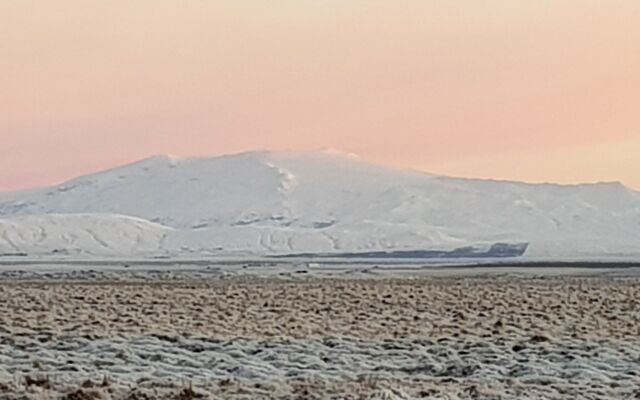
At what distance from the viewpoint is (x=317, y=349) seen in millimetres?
15781

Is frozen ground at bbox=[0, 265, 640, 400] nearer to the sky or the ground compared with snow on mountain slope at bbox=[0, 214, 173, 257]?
→ nearer to the ground

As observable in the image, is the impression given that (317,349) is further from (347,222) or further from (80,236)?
(347,222)

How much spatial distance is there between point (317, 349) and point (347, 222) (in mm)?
151777

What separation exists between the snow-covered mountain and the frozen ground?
87969 mm

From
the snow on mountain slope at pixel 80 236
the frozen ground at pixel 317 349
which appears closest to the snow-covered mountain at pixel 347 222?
the snow on mountain slope at pixel 80 236

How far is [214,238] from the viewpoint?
15200 centimetres

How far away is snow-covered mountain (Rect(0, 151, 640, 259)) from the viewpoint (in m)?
141

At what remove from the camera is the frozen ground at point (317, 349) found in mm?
11484

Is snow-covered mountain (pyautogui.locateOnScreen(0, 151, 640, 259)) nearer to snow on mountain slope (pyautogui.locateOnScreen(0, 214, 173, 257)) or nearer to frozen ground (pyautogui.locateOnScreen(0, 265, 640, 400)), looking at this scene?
snow on mountain slope (pyautogui.locateOnScreen(0, 214, 173, 257))

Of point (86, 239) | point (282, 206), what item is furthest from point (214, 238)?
point (282, 206)

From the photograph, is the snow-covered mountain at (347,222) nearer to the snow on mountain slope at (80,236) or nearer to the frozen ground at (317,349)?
the snow on mountain slope at (80,236)

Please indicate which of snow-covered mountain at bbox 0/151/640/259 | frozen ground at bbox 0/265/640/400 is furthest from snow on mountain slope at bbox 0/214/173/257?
frozen ground at bbox 0/265/640/400

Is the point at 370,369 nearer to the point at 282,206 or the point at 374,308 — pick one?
the point at 374,308

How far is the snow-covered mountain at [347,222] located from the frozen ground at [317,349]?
8797 cm
